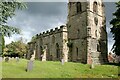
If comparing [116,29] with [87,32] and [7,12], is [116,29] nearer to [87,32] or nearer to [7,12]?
[87,32]

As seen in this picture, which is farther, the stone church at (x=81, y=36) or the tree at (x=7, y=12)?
the stone church at (x=81, y=36)

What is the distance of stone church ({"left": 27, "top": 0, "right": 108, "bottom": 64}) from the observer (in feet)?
144

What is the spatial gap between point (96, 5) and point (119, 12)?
24.9ft

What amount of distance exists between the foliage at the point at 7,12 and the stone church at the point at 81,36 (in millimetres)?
23606

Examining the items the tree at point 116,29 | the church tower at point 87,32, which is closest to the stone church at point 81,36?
the church tower at point 87,32

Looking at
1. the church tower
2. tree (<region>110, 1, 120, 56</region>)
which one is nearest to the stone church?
the church tower

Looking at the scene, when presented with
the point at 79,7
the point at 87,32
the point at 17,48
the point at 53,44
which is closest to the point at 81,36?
the point at 87,32

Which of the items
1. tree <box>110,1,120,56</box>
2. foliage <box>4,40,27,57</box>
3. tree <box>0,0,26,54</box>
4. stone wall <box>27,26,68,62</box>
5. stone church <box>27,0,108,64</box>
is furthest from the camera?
foliage <box>4,40,27,57</box>

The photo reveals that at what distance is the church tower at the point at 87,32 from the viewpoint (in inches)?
1713

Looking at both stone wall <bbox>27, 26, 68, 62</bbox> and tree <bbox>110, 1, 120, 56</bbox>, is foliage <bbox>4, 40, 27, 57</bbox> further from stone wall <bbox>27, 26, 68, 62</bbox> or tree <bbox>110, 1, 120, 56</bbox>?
tree <bbox>110, 1, 120, 56</bbox>

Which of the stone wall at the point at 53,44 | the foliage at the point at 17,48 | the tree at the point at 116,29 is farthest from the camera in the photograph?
the foliage at the point at 17,48

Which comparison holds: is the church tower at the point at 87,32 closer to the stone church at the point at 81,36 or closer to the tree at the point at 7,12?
the stone church at the point at 81,36

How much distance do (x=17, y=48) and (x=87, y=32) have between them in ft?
118

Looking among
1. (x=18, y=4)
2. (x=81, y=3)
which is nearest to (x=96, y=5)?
(x=81, y=3)
